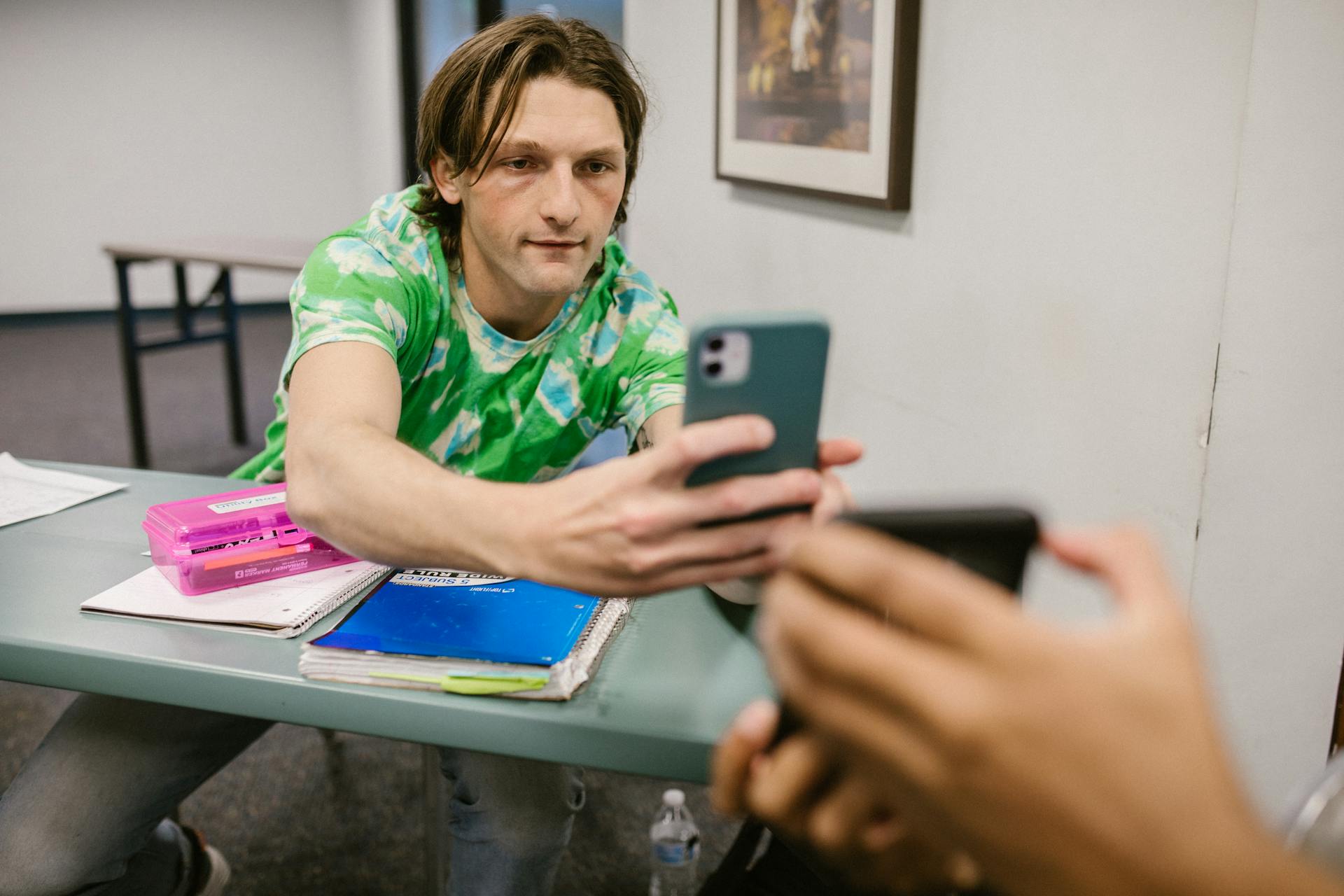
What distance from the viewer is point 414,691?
812 millimetres

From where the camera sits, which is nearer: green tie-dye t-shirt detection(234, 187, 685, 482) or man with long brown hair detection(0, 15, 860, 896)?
man with long brown hair detection(0, 15, 860, 896)

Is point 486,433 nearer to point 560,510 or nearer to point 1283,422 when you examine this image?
point 560,510

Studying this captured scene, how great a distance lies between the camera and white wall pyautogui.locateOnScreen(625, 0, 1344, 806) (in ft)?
3.86

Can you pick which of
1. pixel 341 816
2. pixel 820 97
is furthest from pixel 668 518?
pixel 820 97

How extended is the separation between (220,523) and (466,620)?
0.30 metres

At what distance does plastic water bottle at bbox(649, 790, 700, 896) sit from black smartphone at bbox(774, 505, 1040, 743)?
45.7 inches

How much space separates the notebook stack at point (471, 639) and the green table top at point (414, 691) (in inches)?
0.6

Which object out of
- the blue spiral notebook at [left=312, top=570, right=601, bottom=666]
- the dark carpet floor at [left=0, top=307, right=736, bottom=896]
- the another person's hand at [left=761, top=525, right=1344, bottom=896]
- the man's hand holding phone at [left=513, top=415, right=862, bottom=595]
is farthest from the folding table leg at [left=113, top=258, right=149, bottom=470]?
the another person's hand at [left=761, top=525, right=1344, bottom=896]

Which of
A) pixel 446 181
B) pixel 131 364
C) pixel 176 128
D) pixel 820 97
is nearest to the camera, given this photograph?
pixel 446 181

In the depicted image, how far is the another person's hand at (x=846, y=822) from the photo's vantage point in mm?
490

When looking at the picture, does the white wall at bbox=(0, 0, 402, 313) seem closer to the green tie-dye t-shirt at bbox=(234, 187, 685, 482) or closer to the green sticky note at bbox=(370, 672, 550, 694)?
the green tie-dye t-shirt at bbox=(234, 187, 685, 482)

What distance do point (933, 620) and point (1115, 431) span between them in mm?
1163

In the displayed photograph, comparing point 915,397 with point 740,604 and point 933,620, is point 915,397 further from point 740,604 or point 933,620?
point 933,620

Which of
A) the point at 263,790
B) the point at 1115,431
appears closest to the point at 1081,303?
the point at 1115,431
